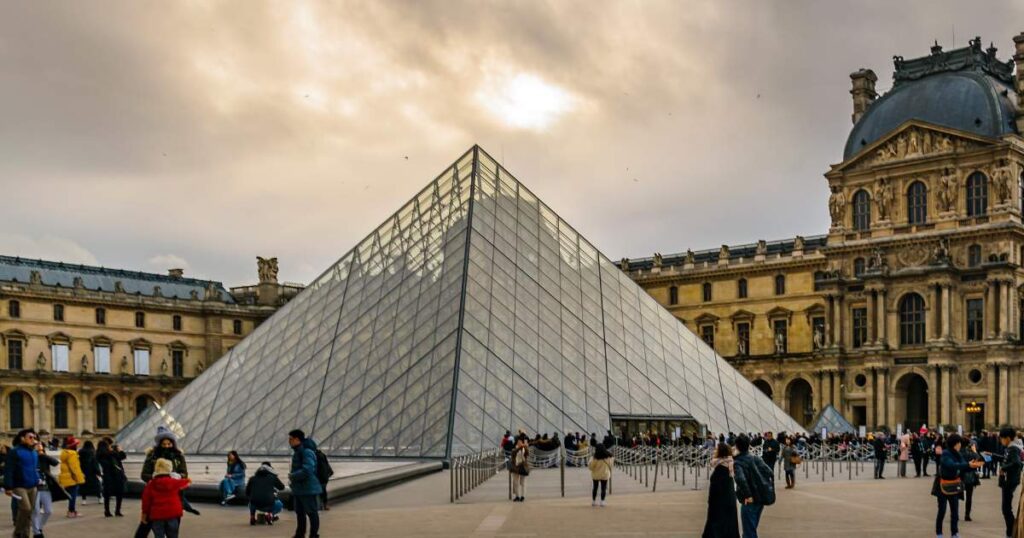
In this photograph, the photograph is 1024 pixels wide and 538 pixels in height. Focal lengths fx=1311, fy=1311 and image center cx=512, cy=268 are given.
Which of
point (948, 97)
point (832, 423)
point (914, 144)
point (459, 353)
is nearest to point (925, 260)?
point (914, 144)

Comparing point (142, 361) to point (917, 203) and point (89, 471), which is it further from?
point (89, 471)

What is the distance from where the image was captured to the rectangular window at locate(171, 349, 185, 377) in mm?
75625

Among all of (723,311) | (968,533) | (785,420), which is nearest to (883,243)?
(723,311)

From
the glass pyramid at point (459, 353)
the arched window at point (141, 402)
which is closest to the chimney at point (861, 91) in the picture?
the glass pyramid at point (459, 353)

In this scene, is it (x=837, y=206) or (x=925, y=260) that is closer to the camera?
(x=925, y=260)

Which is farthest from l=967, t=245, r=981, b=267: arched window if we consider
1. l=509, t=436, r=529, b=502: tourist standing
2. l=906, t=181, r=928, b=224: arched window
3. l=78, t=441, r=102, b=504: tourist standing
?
l=78, t=441, r=102, b=504: tourist standing

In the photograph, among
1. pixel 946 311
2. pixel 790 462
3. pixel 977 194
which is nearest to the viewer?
pixel 790 462

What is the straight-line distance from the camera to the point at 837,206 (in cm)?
6275

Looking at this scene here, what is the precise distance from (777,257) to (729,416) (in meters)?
34.9

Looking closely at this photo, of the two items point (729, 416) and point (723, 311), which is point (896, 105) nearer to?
point (723, 311)

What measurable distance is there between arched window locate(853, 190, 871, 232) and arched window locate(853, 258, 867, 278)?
1472mm

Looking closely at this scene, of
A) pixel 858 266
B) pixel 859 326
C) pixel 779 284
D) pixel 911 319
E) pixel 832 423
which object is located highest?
pixel 858 266

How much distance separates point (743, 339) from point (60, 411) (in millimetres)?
36706

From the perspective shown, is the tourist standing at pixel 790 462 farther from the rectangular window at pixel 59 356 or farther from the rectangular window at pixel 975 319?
the rectangular window at pixel 59 356
